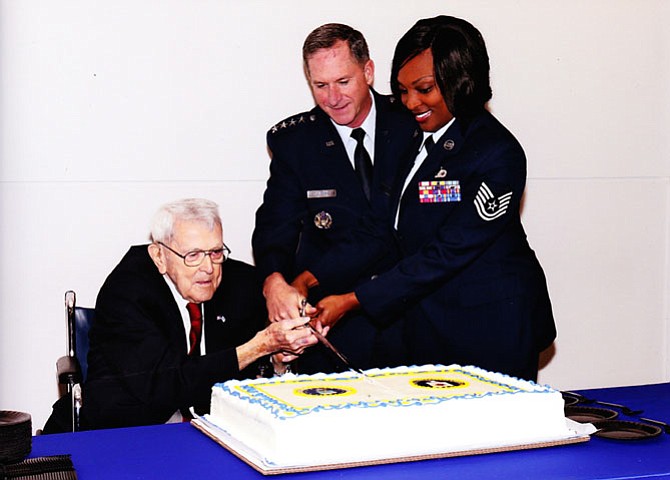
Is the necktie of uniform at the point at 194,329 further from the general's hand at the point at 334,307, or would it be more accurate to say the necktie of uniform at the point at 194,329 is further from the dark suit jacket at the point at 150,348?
the general's hand at the point at 334,307

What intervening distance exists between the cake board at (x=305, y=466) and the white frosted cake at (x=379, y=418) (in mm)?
11

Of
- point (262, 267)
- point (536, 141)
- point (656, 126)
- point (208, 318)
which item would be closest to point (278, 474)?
point (208, 318)

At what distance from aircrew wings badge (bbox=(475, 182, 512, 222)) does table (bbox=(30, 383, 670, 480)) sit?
44.8 inches

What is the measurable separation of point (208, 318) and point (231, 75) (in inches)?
56.7

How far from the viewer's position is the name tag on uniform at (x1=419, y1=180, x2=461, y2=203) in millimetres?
3262

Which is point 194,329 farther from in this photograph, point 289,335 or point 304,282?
point 304,282

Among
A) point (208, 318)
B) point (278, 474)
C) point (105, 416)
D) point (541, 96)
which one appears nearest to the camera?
point (278, 474)

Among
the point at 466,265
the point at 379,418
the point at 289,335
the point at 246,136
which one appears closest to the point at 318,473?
the point at 379,418

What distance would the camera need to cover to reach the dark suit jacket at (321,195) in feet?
11.3

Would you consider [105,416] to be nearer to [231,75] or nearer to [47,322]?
[47,322]

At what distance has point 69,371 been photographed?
2.96m

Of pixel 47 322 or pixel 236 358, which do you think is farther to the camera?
pixel 47 322

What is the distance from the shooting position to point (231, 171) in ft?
13.8

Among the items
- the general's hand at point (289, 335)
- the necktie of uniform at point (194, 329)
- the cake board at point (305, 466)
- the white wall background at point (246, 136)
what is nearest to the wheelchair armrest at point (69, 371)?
the necktie of uniform at point (194, 329)
